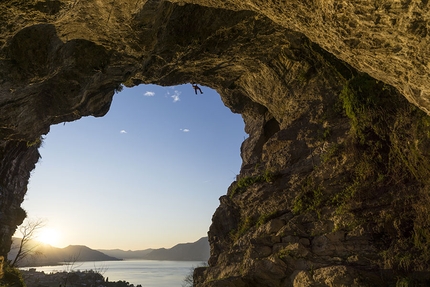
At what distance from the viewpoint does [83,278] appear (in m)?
58.6

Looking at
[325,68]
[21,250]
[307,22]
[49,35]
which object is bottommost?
[21,250]

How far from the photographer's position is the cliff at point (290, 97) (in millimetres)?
5777

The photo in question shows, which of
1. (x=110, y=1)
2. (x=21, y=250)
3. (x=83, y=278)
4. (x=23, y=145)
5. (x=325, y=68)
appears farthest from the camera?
(x=83, y=278)

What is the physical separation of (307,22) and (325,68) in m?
11.3

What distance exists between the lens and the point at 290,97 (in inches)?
712

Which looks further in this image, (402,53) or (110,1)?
(110,1)

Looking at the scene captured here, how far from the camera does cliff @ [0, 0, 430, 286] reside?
5777 millimetres

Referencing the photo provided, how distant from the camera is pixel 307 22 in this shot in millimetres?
5879

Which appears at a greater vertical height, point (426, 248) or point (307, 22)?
point (307, 22)

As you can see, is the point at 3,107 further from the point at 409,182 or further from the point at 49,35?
the point at 409,182

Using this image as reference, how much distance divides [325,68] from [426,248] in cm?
984

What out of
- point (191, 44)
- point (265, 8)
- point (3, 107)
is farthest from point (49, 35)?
point (265, 8)

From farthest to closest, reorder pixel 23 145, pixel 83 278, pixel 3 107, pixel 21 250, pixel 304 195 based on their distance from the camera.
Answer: pixel 83 278
pixel 21 250
pixel 23 145
pixel 304 195
pixel 3 107

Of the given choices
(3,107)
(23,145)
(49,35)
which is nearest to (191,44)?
(49,35)
